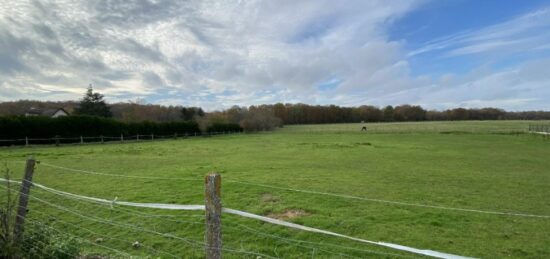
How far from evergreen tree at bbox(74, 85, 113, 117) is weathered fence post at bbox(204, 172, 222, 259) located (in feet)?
215

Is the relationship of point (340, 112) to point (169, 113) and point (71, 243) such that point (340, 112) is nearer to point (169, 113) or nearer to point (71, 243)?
point (169, 113)

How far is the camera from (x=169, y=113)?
271 ft

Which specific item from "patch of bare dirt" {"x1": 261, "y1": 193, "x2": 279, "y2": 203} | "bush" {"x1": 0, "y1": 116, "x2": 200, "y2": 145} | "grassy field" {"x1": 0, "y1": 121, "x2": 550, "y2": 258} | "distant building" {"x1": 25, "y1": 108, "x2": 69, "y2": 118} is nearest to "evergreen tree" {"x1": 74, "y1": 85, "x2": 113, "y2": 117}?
"distant building" {"x1": 25, "y1": 108, "x2": 69, "y2": 118}

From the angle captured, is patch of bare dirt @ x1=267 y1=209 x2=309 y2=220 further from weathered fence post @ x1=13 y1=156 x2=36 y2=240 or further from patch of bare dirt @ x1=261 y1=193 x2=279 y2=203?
weathered fence post @ x1=13 y1=156 x2=36 y2=240

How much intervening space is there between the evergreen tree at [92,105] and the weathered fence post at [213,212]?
215 ft

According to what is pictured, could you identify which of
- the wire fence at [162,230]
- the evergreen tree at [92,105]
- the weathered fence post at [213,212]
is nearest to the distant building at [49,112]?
the evergreen tree at [92,105]

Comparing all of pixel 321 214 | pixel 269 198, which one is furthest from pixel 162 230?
pixel 321 214

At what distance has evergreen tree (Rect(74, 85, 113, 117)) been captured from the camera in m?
59.6

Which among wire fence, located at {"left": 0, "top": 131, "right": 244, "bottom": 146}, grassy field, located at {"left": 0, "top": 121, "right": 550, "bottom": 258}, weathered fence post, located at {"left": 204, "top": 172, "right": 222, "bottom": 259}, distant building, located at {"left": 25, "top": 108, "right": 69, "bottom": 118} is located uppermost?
distant building, located at {"left": 25, "top": 108, "right": 69, "bottom": 118}

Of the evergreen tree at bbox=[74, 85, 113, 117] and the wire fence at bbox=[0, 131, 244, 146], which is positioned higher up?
the evergreen tree at bbox=[74, 85, 113, 117]

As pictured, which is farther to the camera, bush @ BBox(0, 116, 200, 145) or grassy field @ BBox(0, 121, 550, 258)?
bush @ BBox(0, 116, 200, 145)

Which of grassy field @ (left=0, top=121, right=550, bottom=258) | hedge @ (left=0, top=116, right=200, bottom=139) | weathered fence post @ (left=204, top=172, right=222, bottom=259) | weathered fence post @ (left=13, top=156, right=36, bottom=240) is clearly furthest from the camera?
hedge @ (left=0, top=116, right=200, bottom=139)

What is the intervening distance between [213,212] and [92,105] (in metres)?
67.5

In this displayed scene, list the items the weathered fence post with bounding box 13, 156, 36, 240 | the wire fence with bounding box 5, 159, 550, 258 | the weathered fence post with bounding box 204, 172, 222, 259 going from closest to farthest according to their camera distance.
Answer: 1. the weathered fence post with bounding box 204, 172, 222, 259
2. the weathered fence post with bounding box 13, 156, 36, 240
3. the wire fence with bounding box 5, 159, 550, 258
